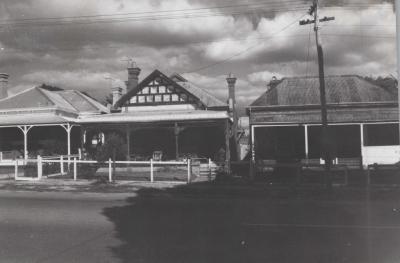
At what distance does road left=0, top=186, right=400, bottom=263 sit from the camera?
21.1 ft

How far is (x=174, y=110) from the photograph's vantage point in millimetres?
26609

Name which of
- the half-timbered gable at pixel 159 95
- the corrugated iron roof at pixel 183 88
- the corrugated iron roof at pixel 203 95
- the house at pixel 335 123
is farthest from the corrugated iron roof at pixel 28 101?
the house at pixel 335 123

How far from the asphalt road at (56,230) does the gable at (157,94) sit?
560 inches

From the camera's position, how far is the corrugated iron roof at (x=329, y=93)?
84.6 feet

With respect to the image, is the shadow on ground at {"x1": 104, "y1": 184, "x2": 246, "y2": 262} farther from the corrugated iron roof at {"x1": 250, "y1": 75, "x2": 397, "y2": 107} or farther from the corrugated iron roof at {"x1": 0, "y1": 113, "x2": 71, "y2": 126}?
the corrugated iron roof at {"x1": 250, "y1": 75, "x2": 397, "y2": 107}

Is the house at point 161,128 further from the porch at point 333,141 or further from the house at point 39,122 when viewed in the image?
the porch at point 333,141

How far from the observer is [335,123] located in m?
24.1

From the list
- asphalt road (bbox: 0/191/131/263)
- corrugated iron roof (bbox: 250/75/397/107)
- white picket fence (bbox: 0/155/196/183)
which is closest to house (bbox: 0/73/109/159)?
white picket fence (bbox: 0/155/196/183)

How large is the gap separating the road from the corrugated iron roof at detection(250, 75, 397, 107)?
1387cm

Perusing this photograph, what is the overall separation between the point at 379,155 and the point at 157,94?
1386 centimetres

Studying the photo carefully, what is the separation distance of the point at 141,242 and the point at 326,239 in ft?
10.5

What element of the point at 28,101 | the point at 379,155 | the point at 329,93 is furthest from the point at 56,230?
the point at 28,101

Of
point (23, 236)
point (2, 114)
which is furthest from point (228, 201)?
point (2, 114)

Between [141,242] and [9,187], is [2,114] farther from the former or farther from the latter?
[141,242]
